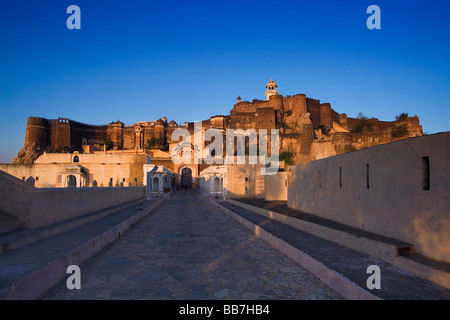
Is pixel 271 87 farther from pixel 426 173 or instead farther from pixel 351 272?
pixel 351 272

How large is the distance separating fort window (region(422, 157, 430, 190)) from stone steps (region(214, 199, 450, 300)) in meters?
1.62

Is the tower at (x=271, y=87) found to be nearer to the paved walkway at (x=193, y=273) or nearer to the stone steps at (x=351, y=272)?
the paved walkway at (x=193, y=273)

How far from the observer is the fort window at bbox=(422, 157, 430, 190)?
523 centimetres

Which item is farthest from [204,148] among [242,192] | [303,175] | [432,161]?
[432,161]

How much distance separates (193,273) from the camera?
18.1 ft

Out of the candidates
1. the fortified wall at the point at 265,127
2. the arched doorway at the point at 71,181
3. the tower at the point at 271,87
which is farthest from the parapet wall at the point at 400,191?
the tower at the point at 271,87

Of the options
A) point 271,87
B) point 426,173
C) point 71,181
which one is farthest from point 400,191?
point 271,87

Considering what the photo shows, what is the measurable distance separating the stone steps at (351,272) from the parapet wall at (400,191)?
84 centimetres

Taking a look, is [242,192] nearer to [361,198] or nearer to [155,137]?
[361,198]

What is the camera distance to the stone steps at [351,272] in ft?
12.7

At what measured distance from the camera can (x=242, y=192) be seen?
2538 cm

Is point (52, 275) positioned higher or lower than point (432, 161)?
lower

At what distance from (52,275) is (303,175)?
33.8 ft

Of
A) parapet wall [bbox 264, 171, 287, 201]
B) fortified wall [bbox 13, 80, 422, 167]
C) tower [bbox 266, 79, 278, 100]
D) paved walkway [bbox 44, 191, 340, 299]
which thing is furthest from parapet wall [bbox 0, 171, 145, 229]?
tower [bbox 266, 79, 278, 100]
